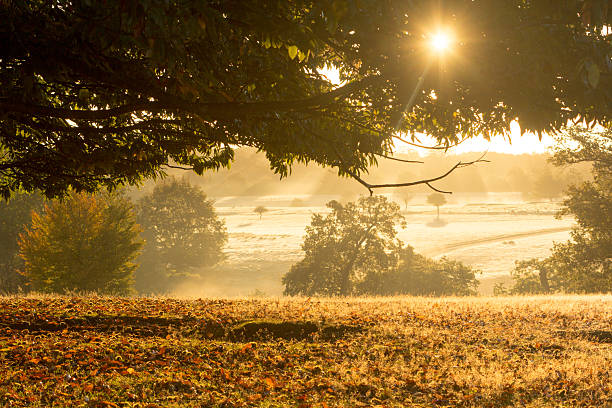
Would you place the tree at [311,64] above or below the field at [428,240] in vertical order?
above

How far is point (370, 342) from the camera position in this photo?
27.5 feet

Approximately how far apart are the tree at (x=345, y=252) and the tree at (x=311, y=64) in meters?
29.0

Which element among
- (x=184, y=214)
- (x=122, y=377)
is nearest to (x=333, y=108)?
(x=122, y=377)

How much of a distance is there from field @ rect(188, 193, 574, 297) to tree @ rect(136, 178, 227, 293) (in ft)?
10.6

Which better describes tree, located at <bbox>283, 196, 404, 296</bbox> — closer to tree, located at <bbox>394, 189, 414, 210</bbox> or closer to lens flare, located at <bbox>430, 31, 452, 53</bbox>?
lens flare, located at <bbox>430, 31, 452, 53</bbox>

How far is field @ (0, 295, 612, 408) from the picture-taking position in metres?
5.75

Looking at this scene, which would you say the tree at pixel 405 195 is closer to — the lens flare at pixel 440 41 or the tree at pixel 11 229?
the tree at pixel 11 229

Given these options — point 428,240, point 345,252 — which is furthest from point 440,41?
point 428,240

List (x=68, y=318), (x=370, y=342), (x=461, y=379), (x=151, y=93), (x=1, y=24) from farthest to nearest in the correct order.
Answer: (x=68, y=318), (x=370, y=342), (x=461, y=379), (x=151, y=93), (x=1, y=24)

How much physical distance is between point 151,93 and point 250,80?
1203 millimetres

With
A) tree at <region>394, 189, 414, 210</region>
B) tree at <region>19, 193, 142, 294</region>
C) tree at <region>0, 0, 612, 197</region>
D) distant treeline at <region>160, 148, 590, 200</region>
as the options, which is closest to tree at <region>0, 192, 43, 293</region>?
tree at <region>19, 193, 142, 294</region>

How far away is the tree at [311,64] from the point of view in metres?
3.61

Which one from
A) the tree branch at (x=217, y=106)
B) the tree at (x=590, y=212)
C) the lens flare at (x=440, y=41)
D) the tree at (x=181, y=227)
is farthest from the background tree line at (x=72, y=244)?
the tree at (x=590, y=212)

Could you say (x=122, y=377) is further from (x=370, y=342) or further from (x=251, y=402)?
(x=370, y=342)
